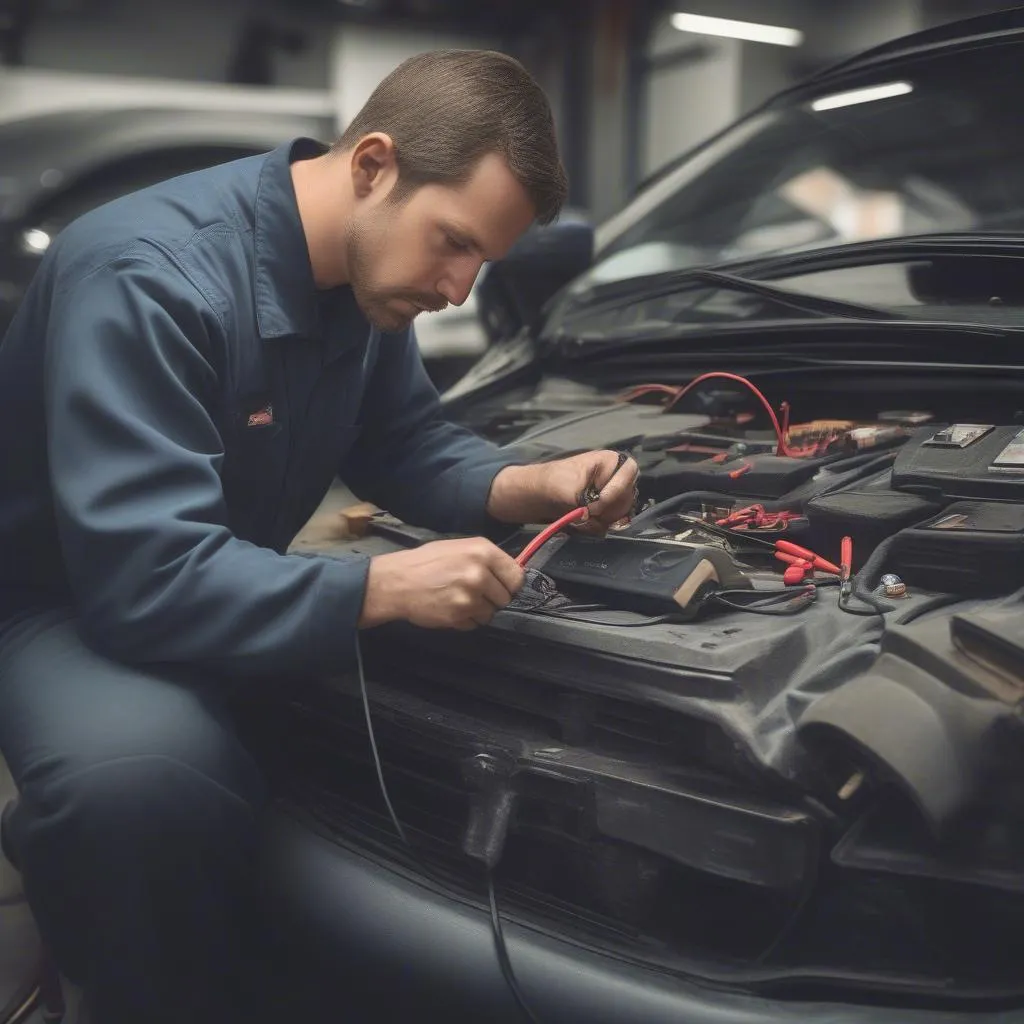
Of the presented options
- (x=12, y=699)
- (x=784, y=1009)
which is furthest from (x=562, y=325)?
(x=784, y=1009)

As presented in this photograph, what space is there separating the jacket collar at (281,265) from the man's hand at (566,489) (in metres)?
0.29

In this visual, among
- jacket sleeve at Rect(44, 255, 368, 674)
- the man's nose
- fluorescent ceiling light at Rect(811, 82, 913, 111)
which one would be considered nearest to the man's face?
the man's nose

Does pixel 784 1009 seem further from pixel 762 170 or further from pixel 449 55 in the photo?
pixel 762 170

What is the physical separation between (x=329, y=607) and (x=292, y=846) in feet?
0.96

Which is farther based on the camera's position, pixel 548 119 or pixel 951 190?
pixel 951 190

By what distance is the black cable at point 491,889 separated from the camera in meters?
0.91

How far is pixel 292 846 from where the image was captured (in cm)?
107

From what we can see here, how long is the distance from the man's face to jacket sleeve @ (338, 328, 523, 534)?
0.26 m

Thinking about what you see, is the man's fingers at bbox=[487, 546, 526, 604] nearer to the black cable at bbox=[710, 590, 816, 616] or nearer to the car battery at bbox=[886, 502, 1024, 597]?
the black cable at bbox=[710, 590, 816, 616]

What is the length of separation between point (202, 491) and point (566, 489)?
0.41m

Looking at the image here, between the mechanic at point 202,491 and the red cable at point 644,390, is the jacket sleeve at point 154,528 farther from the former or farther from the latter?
the red cable at point 644,390

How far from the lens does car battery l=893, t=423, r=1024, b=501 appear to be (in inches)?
39.5

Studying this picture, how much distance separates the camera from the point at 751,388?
4.49 feet

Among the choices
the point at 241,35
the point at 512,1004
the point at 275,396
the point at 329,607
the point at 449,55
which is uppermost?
the point at 241,35
